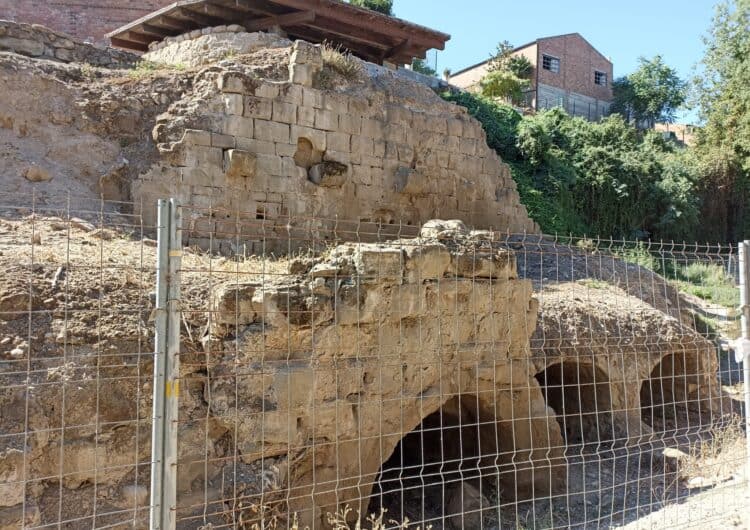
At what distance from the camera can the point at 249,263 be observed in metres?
7.07

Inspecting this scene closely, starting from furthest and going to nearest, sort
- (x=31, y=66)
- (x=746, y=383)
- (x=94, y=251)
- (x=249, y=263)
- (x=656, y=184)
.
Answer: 1. (x=656, y=184)
2. (x=31, y=66)
3. (x=249, y=263)
4. (x=94, y=251)
5. (x=746, y=383)

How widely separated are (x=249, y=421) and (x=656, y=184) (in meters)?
17.5

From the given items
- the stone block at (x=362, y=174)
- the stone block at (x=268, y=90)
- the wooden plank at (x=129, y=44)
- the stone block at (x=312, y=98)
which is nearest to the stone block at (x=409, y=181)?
the stone block at (x=362, y=174)

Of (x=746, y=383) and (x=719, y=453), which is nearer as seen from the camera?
(x=746, y=383)

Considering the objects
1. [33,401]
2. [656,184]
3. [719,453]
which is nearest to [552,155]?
[656,184]

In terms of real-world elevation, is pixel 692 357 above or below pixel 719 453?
above

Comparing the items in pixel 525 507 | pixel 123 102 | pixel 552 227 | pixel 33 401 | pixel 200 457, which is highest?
pixel 123 102

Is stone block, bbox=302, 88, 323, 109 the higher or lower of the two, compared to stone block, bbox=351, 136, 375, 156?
higher

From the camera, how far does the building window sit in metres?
27.2

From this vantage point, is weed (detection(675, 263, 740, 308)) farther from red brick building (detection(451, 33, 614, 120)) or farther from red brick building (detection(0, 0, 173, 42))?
red brick building (detection(0, 0, 173, 42))

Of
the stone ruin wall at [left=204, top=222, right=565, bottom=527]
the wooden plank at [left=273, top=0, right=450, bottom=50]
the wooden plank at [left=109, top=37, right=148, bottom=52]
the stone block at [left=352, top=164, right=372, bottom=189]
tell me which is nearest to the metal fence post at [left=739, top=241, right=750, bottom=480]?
the stone ruin wall at [left=204, top=222, right=565, bottom=527]

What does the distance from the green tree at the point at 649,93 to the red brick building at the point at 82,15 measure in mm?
21159

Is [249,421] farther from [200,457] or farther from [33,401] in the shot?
[33,401]

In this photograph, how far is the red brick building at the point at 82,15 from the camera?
20.9 metres
